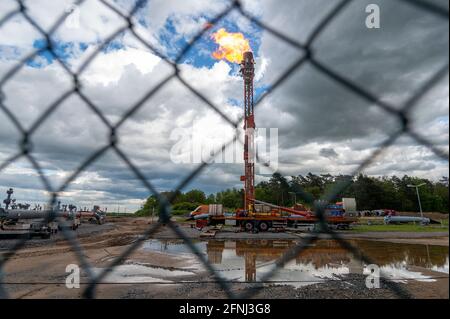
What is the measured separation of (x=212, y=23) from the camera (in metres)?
0.77

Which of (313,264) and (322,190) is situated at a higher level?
(322,190)

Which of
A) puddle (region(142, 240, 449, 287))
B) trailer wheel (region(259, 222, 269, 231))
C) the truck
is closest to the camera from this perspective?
puddle (region(142, 240, 449, 287))

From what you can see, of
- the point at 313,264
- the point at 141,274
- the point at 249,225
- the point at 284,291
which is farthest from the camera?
the point at 249,225

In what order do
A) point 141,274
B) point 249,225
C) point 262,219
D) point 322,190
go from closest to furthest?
point 322,190 → point 141,274 → point 262,219 → point 249,225

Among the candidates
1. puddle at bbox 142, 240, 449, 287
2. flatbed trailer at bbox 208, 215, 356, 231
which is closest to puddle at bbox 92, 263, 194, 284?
puddle at bbox 142, 240, 449, 287

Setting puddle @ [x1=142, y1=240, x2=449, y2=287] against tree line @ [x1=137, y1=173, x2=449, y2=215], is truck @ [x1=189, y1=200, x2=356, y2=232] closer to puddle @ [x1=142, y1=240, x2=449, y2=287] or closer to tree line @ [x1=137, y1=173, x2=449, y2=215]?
puddle @ [x1=142, y1=240, x2=449, y2=287]

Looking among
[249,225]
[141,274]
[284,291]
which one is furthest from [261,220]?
[284,291]

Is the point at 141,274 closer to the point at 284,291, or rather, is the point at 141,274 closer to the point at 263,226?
the point at 284,291

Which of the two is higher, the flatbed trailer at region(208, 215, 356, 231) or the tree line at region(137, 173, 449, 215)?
the flatbed trailer at region(208, 215, 356, 231)

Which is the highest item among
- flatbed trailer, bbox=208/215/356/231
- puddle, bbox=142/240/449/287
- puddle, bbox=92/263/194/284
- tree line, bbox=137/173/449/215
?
flatbed trailer, bbox=208/215/356/231

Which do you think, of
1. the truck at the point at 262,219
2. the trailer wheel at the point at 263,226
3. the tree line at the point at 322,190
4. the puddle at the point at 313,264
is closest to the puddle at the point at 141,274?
the puddle at the point at 313,264

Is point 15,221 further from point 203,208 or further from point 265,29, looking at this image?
point 265,29

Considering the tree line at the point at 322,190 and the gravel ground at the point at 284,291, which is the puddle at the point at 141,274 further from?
the tree line at the point at 322,190
